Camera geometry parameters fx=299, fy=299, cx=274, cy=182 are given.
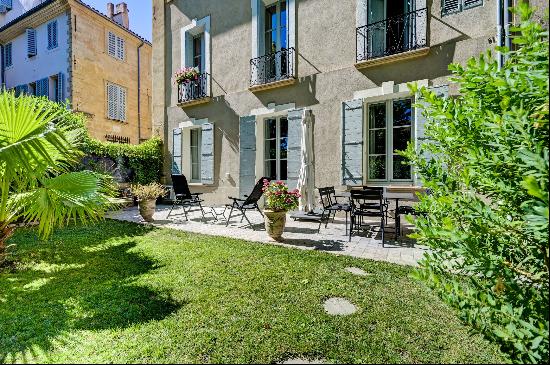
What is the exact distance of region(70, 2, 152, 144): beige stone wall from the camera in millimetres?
12984

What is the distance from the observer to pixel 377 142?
6727 millimetres

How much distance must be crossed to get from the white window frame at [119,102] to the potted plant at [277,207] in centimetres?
1268

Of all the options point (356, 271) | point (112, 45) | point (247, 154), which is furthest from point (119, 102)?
point (356, 271)

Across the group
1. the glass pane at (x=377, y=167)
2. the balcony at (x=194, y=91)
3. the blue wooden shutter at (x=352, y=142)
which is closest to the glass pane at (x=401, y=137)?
the glass pane at (x=377, y=167)

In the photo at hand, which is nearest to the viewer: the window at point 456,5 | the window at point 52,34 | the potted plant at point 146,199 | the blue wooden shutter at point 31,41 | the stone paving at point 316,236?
the stone paving at point 316,236

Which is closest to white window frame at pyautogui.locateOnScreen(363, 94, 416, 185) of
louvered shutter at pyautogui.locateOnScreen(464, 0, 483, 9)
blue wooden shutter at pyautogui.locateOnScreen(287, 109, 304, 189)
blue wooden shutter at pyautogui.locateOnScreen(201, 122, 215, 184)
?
blue wooden shutter at pyautogui.locateOnScreen(287, 109, 304, 189)

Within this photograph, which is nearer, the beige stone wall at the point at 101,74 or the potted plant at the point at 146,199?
the potted plant at the point at 146,199

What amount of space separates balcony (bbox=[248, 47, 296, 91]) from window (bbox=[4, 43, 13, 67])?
1485cm

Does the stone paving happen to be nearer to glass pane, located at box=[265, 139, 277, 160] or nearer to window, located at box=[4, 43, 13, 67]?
glass pane, located at box=[265, 139, 277, 160]

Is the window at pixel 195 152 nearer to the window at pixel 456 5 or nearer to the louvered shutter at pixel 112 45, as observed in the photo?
the window at pixel 456 5

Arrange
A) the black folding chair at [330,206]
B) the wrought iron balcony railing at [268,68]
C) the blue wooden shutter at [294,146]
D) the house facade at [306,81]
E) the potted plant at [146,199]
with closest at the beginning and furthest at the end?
the black folding chair at [330,206], the house facade at [306,81], the potted plant at [146,199], the blue wooden shutter at [294,146], the wrought iron balcony railing at [268,68]

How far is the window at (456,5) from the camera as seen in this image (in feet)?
18.0

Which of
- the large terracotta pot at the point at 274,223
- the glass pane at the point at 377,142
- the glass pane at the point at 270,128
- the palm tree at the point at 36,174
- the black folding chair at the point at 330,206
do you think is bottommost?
the large terracotta pot at the point at 274,223

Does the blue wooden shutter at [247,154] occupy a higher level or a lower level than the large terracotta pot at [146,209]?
higher
